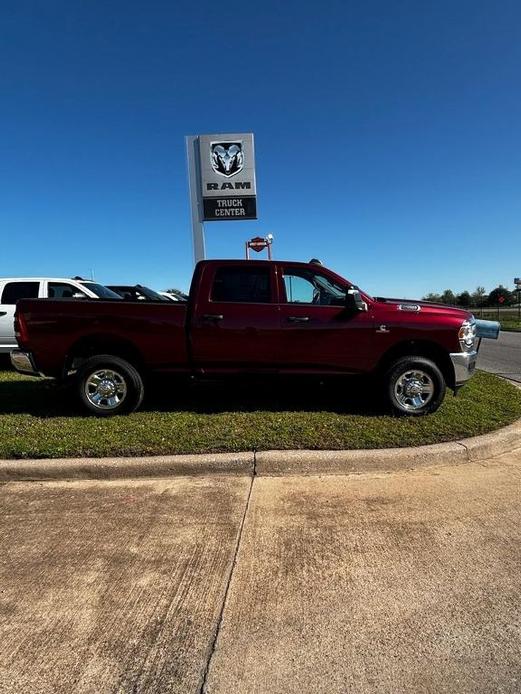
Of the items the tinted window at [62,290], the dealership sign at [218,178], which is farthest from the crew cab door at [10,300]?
the dealership sign at [218,178]

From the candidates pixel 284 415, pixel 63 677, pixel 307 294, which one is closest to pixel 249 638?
pixel 63 677

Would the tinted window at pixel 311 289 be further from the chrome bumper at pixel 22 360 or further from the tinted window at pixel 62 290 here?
the tinted window at pixel 62 290

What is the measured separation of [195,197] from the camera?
1096 centimetres

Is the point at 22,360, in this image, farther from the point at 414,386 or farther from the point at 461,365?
the point at 461,365

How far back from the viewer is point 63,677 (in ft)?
7.07

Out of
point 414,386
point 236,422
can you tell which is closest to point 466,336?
point 414,386

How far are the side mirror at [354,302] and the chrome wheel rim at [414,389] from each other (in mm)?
947

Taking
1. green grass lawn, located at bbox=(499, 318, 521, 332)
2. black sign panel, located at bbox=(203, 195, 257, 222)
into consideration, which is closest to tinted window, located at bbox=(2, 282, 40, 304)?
black sign panel, located at bbox=(203, 195, 257, 222)

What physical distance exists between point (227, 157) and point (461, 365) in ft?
24.5

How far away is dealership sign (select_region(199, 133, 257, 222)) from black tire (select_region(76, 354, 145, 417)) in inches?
240

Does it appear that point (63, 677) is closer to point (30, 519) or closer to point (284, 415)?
point (30, 519)

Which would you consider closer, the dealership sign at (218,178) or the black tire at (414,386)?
the black tire at (414,386)

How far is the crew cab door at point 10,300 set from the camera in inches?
376

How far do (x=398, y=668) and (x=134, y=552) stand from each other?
1.77 meters
